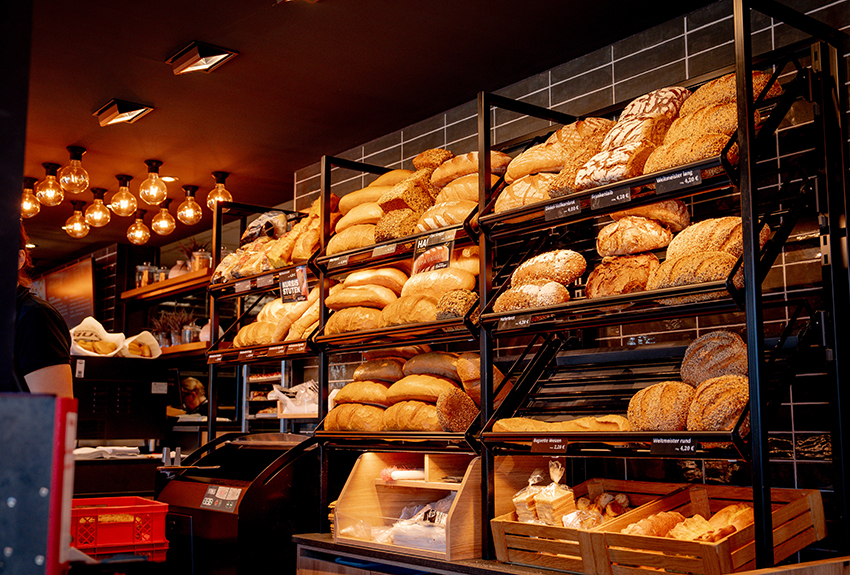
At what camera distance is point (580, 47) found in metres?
3.42

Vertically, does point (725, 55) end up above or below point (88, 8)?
below

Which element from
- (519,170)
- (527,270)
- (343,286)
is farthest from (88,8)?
(527,270)

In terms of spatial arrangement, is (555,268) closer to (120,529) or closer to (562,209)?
(562,209)

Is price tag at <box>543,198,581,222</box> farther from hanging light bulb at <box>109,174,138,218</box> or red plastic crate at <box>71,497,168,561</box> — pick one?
hanging light bulb at <box>109,174,138,218</box>

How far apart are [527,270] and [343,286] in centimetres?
113

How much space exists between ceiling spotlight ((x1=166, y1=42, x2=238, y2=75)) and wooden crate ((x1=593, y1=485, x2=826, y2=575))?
2.51 metres

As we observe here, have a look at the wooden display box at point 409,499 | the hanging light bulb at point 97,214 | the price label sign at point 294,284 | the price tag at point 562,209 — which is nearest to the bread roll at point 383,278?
the price label sign at point 294,284

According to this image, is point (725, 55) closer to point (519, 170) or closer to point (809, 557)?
point (519, 170)

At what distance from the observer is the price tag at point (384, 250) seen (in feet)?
11.0

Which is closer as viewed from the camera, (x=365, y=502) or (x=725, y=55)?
(x=725, y=55)

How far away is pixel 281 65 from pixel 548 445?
2140mm

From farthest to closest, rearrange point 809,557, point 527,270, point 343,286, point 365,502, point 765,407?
point 343,286 < point 365,502 < point 527,270 < point 809,557 < point 765,407

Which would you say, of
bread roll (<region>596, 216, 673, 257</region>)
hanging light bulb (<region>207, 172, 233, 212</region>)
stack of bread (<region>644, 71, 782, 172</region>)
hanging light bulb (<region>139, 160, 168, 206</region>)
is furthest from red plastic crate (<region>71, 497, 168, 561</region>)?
hanging light bulb (<region>207, 172, 233, 212</region>)

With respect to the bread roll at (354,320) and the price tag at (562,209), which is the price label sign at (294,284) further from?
the price tag at (562,209)
